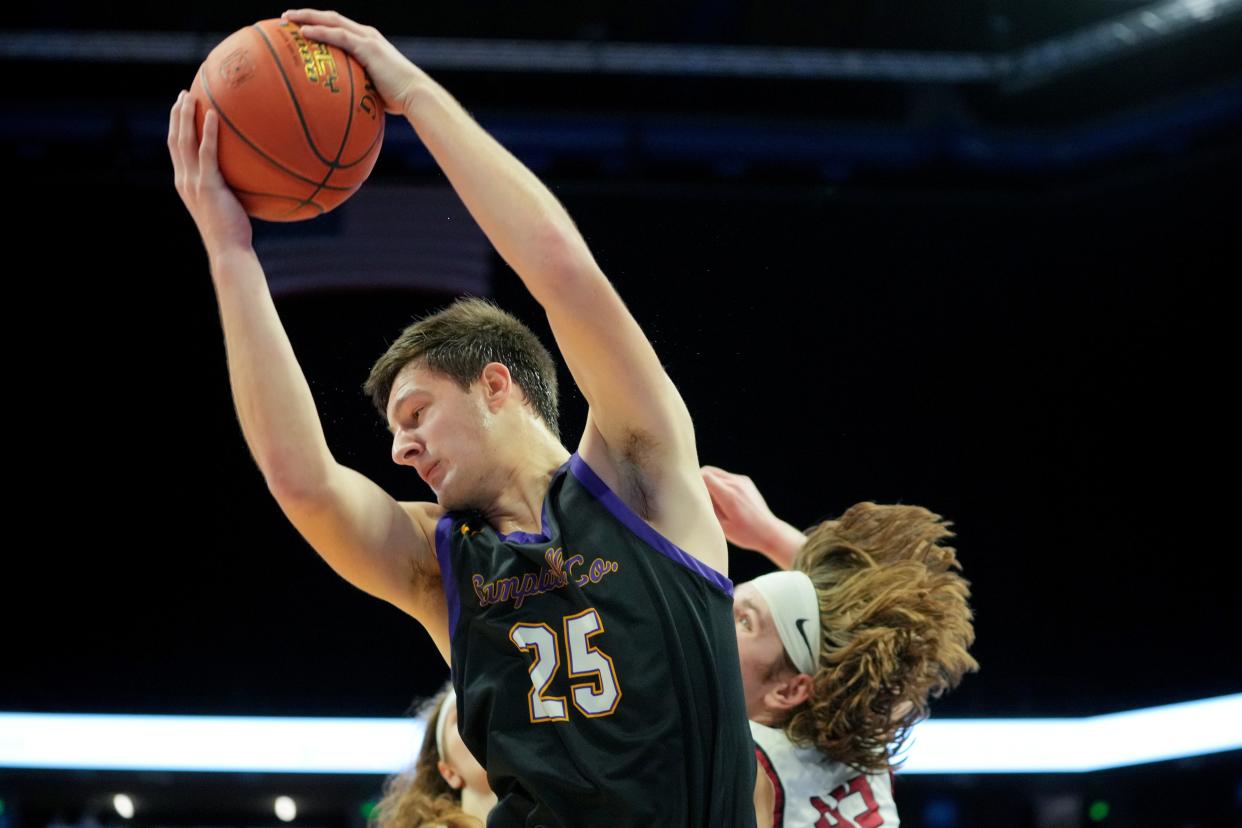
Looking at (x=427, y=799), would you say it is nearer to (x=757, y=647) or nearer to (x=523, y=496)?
(x=757, y=647)

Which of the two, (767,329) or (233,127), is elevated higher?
(767,329)

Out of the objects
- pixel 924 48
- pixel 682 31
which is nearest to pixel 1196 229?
pixel 924 48

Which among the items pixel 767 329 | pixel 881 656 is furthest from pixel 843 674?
pixel 767 329

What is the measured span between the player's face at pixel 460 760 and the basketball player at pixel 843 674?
644 millimetres

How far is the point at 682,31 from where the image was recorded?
7.88 m

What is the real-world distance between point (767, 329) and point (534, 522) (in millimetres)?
6274

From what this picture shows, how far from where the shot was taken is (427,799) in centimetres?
319

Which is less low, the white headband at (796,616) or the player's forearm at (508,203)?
the player's forearm at (508,203)

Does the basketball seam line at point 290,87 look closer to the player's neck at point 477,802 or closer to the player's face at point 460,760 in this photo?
the player's face at point 460,760

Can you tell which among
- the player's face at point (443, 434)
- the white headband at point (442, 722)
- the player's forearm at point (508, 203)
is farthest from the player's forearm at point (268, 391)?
the white headband at point (442, 722)

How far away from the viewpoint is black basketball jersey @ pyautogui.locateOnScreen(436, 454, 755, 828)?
6.54ft

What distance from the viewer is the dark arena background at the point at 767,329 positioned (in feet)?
26.0

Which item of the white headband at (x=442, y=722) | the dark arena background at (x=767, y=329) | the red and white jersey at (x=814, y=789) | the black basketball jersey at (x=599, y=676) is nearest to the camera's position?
the black basketball jersey at (x=599, y=676)

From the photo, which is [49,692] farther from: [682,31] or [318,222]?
[682,31]
